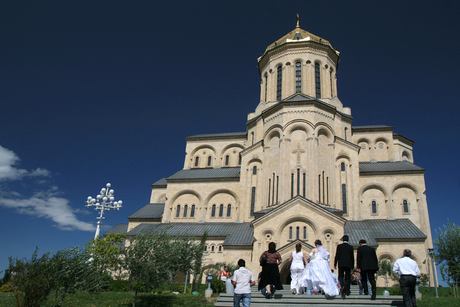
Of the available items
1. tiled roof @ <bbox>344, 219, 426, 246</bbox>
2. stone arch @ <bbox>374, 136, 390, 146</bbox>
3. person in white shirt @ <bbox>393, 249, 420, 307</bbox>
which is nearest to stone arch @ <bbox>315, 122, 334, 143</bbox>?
tiled roof @ <bbox>344, 219, 426, 246</bbox>

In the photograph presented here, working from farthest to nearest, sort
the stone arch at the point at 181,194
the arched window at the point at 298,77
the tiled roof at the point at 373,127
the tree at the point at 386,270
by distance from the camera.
→ the tiled roof at the point at 373,127 < the arched window at the point at 298,77 < the stone arch at the point at 181,194 < the tree at the point at 386,270

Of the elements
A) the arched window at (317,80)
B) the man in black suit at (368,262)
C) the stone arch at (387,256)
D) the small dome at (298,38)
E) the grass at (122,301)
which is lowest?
the grass at (122,301)

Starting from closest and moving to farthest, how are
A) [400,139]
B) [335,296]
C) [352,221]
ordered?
[335,296]
[352,221]
[400,139]

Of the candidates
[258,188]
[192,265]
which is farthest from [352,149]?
[192,265]

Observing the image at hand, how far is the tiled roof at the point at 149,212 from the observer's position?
120 ft

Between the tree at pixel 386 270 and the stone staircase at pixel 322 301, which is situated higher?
the tree at pixel 386 270

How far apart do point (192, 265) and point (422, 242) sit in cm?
1777

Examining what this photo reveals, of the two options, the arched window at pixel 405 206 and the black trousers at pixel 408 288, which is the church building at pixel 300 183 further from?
the black trousers at pixel 408 288

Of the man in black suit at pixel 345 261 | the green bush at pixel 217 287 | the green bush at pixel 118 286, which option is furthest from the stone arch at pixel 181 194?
the man in black suit at pixel 345 261

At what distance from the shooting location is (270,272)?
9.66 metres

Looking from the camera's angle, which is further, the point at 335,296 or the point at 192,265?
the point at 192,265

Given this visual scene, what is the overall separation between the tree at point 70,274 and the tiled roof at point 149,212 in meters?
24.4

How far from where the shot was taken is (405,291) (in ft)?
29.8

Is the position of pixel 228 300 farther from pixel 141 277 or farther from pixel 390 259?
pixel 390 259
